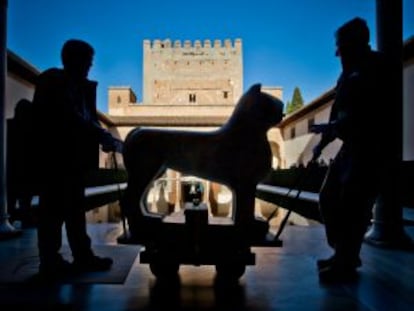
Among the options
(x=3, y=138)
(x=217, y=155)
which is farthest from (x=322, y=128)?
(x=3, y=138)

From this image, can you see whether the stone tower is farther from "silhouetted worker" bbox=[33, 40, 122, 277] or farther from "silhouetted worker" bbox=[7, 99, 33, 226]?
"silhouetted worker" bbox=[33, 40, 122, 277]

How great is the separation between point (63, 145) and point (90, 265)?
3.50ft

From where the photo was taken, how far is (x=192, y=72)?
4400cm

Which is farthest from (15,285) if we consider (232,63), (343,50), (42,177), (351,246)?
(232,63)

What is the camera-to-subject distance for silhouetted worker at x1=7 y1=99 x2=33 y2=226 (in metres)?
2.79

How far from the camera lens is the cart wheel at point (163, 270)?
9.12 feet

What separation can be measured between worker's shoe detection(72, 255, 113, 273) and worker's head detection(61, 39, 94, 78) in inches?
62.0

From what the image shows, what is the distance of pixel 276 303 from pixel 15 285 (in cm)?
192

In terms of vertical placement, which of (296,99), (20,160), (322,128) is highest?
(296,99)

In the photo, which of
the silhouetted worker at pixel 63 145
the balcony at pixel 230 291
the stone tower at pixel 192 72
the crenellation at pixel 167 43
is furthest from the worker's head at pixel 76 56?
the crenellation at pixel 167 43

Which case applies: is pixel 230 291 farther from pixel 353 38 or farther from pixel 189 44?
pixel 189 44

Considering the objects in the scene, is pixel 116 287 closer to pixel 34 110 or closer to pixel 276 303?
pixel 276 303

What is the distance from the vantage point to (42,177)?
2.74m

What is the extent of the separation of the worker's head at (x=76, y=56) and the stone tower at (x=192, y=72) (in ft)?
133
